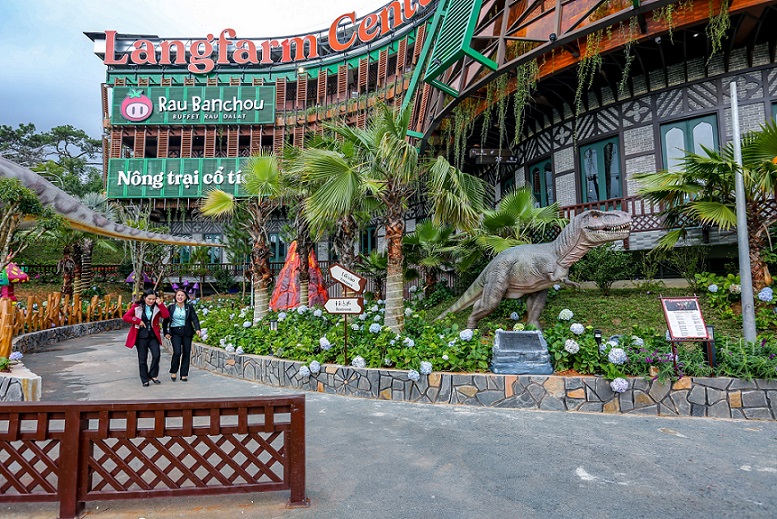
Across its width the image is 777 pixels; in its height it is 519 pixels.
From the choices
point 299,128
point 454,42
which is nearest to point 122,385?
point 454,42

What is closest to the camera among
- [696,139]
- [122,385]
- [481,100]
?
[122,385]

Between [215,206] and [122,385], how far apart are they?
440 centimetres

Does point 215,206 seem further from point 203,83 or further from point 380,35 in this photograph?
point 203,83

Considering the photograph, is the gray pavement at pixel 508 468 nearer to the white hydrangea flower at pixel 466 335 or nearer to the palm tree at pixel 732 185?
the white hydrangea flower at pixel 466 335

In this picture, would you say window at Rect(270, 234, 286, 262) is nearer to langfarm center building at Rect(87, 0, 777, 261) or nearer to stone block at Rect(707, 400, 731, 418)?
langfarm center building at Rect(87, 0, 777, 261)

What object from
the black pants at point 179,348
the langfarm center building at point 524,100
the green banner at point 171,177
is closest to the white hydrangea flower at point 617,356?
the langfarm center building at point 524,100

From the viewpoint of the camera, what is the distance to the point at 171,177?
2397 centimetres

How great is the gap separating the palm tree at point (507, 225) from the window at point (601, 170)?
238 centimetres

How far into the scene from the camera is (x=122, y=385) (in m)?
7.04

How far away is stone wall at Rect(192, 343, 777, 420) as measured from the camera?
4930 mm

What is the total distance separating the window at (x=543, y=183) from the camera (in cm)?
1305

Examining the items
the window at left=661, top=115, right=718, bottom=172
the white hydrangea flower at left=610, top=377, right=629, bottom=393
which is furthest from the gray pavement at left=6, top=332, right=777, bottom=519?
the window at left=661, top=115, right=718, bottom=172

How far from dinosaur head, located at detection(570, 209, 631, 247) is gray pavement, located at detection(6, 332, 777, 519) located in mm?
2811

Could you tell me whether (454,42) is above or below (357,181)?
above
